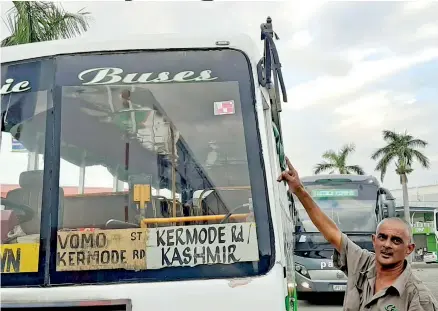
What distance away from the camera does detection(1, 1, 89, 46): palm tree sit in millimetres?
12445

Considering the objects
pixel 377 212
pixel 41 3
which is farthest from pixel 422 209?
pixel 41 3

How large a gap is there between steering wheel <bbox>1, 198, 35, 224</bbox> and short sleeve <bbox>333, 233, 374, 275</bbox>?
165 cm

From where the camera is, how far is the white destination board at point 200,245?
2.80 metres

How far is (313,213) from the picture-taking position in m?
3.18

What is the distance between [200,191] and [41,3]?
1136cm

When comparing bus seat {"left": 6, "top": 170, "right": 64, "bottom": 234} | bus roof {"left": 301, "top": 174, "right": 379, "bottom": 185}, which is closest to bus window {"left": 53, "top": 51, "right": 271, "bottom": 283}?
bus seat {"left": 6, "top": 170, "right": 64, "bottom": 234}

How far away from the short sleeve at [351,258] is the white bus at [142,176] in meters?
0.29

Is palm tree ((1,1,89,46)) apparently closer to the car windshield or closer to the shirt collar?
the car windshield

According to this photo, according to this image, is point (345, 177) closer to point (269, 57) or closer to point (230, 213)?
point (269, 57)

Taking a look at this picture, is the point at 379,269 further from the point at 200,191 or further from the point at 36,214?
the point at 36,214

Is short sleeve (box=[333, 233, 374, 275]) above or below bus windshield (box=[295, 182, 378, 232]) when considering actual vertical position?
below

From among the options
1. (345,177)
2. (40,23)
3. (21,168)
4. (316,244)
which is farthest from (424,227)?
(21,168)

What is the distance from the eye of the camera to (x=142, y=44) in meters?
3.25

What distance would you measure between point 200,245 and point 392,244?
926 mm
